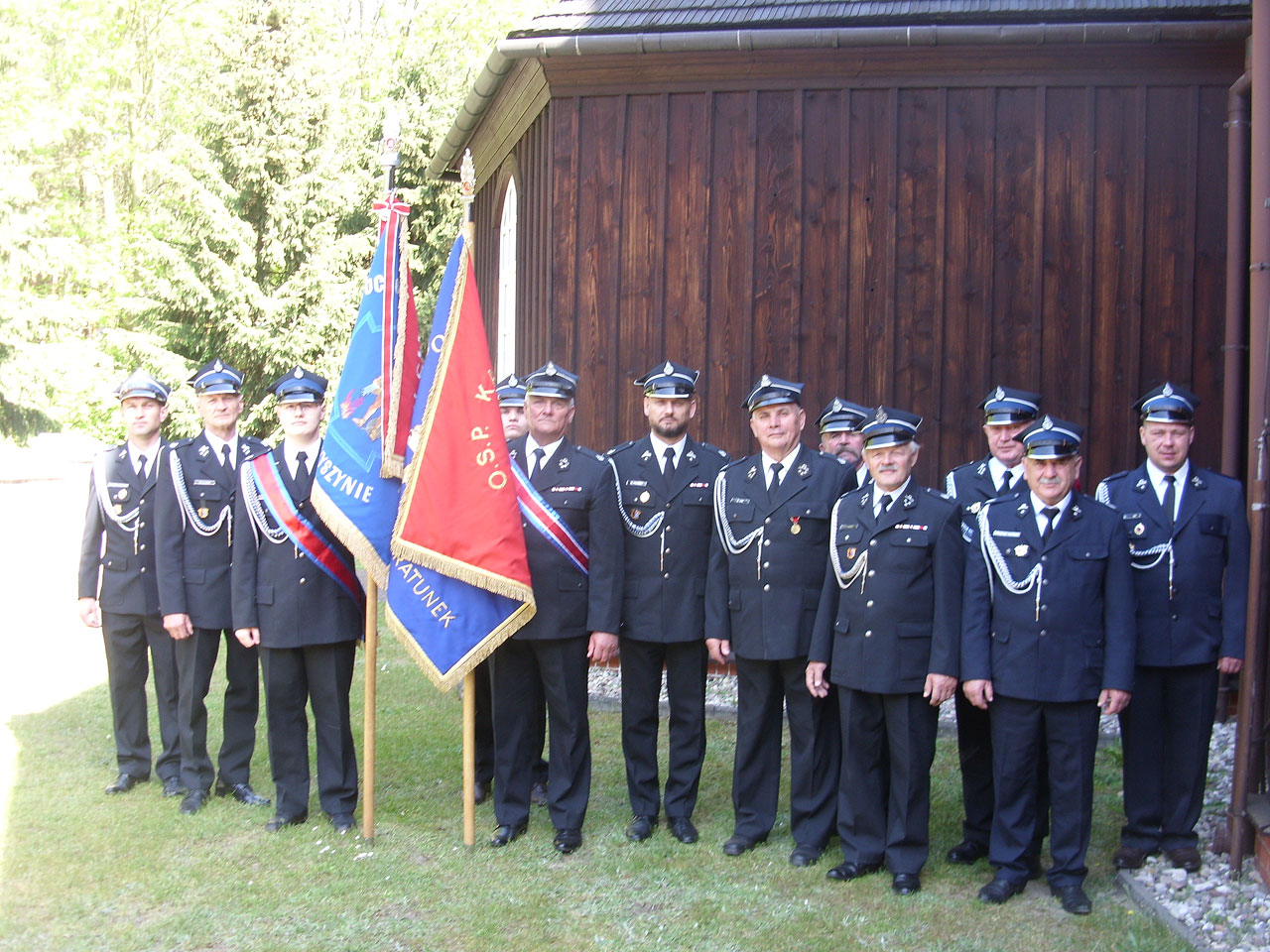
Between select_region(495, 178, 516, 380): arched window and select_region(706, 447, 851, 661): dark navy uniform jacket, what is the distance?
578cm

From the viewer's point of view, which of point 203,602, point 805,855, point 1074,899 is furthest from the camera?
point 203,602

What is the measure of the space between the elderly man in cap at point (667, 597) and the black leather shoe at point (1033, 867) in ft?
4.82

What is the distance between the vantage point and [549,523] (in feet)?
19.1

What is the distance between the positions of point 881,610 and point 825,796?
97cm

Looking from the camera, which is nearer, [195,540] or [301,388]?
[301,388]

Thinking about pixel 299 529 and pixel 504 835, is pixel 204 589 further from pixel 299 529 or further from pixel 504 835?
pixel 504 835

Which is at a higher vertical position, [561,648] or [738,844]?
[561,648]

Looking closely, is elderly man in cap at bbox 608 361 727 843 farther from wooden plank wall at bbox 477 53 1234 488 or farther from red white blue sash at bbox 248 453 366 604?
wooden plank wall at bbox 477 53 1234 488

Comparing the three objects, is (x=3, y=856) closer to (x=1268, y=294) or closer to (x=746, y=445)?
(x=746, y=445)

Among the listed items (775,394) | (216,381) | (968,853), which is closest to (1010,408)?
(775,394)

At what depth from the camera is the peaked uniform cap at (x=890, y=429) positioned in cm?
514

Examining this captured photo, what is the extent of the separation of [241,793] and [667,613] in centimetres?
A: 232

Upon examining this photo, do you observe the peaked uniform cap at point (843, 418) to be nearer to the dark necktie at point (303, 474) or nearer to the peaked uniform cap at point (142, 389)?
the dark necktie at point (303, 474)

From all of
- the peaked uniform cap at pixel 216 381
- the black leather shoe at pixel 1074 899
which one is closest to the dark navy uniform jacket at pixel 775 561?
the black leather shoe at pixel 1074 899
